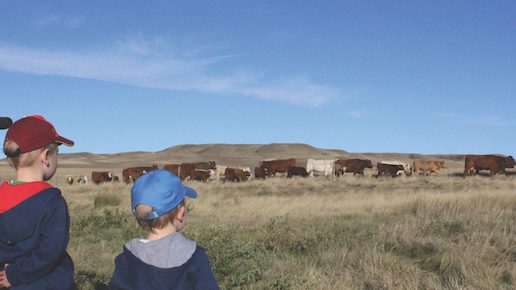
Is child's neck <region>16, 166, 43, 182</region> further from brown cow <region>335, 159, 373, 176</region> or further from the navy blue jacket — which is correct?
brown cow <region>335, 159, 373, 176</region>

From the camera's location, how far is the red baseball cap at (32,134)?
3449 millimetres

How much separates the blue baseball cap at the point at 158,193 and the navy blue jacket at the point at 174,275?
0.90 ft

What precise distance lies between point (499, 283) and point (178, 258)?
4108mm

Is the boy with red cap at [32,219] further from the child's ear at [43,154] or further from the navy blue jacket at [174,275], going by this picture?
the navy blue jacket at [174,275]

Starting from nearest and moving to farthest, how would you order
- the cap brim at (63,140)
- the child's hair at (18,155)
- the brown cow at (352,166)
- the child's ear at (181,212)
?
the child's ear at (181,212)
the child's hair at (18,155)
the cap brim at (63,140)
the brown cow at (352,166)

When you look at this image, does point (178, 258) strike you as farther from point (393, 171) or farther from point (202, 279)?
point (393, 171)

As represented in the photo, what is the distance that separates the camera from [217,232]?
312 inches

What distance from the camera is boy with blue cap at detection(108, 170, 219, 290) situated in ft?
9.98

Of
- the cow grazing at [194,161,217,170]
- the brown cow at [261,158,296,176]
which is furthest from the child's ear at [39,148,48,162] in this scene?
the cow grazing at [194,161,217,170]

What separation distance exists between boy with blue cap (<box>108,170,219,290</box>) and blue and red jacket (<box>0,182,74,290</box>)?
0.49 m

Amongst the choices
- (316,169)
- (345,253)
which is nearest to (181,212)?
(345,253)

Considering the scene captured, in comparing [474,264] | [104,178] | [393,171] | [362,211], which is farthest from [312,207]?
[104,178]

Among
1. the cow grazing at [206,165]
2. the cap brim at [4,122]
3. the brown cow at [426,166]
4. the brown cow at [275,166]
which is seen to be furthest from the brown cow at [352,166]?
Result: the cap brim at [4,122]

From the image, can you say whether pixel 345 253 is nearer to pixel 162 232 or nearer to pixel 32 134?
pixel 162 232
